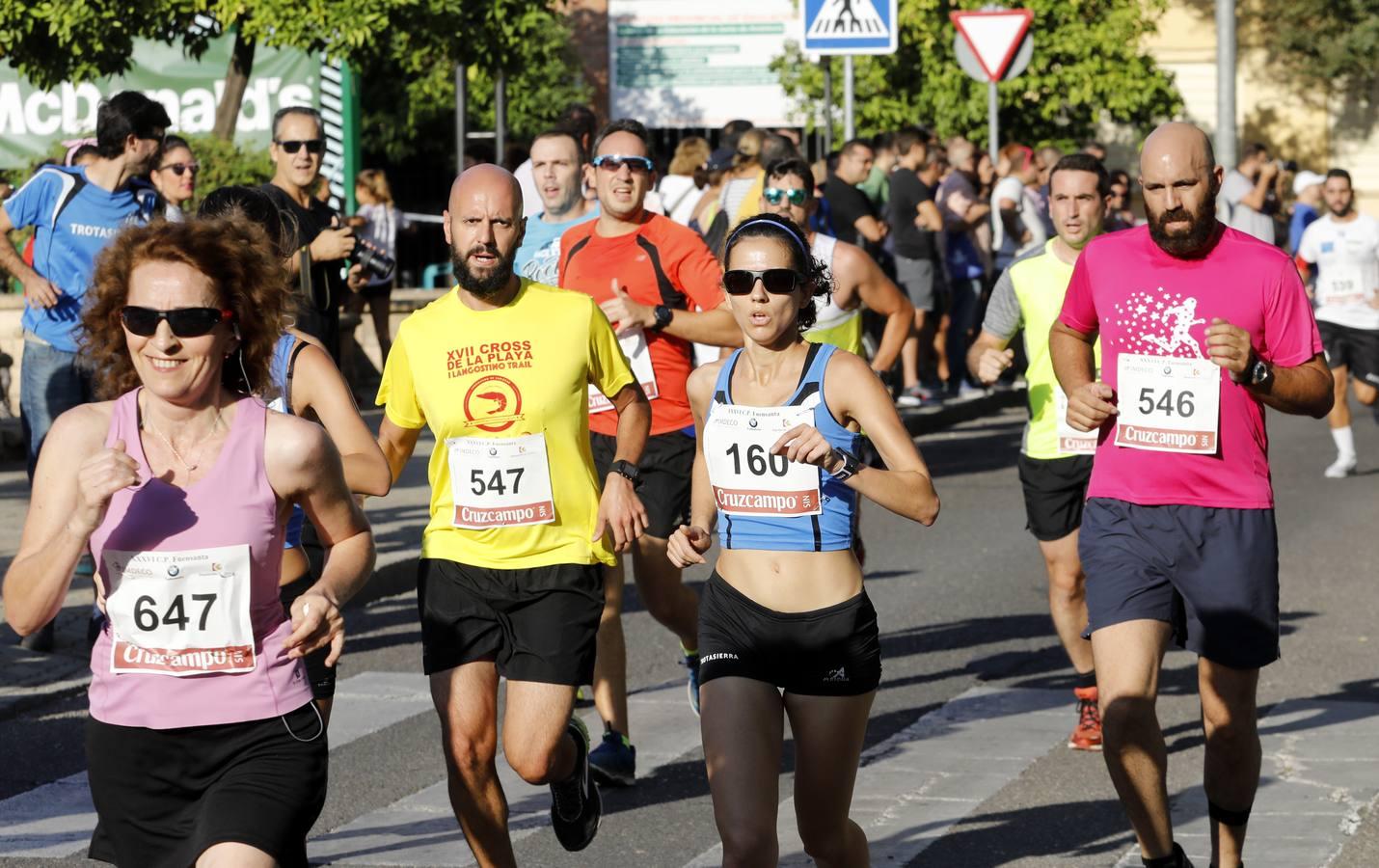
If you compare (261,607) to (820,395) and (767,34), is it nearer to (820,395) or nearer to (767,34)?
(820,395)

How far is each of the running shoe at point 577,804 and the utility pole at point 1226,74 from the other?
16983 mm

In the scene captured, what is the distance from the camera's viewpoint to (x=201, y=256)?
13.4 ft

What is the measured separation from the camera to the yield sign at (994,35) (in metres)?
19.2

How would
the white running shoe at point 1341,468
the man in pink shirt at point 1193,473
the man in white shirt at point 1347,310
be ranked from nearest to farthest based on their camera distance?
the man in pink shirt at point 1193,473 < the white running shoe at point 1341,468 < the man in white shirt at point 1347,310

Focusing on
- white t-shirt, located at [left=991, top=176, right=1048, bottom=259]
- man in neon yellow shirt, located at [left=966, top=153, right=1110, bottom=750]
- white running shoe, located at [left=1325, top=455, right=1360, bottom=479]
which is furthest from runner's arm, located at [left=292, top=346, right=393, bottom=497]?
white t-shirt, located at [left=991, top=176, right=1048, bottom=259]

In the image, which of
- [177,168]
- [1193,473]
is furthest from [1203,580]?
[177,168]

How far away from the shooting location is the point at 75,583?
10.1 metres

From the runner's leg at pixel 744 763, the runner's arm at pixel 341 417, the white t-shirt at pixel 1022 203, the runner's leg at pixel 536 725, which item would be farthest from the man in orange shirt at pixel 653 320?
the white t-shirt at pixel 1022 203

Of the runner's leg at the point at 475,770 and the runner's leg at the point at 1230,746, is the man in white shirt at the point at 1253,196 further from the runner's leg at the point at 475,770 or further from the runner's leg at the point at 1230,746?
the runner's leg at the point at 475,770

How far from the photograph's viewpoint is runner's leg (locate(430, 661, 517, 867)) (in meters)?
5.29

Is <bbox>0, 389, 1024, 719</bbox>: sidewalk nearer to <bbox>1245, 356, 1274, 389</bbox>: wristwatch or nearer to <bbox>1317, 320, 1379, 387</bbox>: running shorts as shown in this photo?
<bbox>1245, 356, 1274, 389</bbox>: wristwatch

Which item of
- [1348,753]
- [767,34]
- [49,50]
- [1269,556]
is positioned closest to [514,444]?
[1269,556]

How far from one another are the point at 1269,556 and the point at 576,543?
176 centimetres

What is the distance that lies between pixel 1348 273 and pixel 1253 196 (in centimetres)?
514
